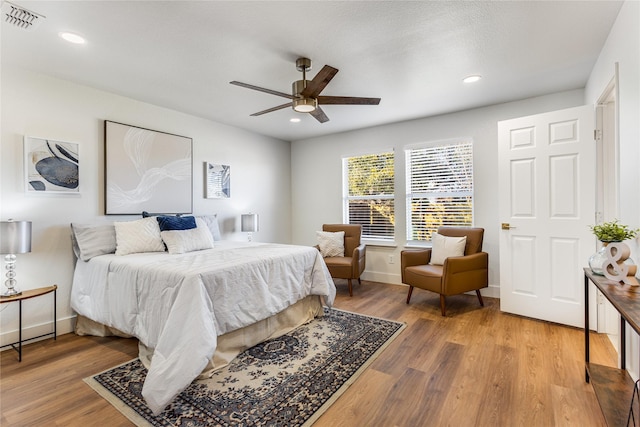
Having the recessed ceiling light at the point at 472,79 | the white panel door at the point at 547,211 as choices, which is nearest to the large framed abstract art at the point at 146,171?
the recessed ceiling light at the point at 472,79

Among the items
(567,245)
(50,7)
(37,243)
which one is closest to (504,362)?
(567,245)

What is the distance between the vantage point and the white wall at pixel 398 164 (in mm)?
3852

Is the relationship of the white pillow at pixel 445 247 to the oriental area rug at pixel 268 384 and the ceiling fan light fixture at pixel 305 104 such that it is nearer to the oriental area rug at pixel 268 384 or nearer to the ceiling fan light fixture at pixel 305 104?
the oriental area rug at pixel 268 384

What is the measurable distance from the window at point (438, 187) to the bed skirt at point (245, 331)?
6.90ft

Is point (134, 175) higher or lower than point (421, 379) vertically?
higher

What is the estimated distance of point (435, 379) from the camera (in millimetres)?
2068

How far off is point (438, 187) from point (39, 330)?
479 centimetres

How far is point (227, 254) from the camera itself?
9.38 ft

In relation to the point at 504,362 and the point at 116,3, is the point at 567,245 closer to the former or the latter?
the point at 504,362

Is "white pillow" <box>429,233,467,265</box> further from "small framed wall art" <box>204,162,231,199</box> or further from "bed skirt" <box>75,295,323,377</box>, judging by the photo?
"small framed wall art" <box>204,162,231,199</box>

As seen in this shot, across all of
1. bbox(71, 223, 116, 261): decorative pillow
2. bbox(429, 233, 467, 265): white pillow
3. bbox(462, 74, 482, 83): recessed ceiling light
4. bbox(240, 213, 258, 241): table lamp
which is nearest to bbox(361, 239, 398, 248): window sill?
bbox(429, 233, 467, 265): white pillow

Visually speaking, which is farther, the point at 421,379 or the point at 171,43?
the point at 171,43

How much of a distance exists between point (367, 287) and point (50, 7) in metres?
4.31

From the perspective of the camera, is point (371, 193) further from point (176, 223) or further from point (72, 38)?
point (72, 38)
